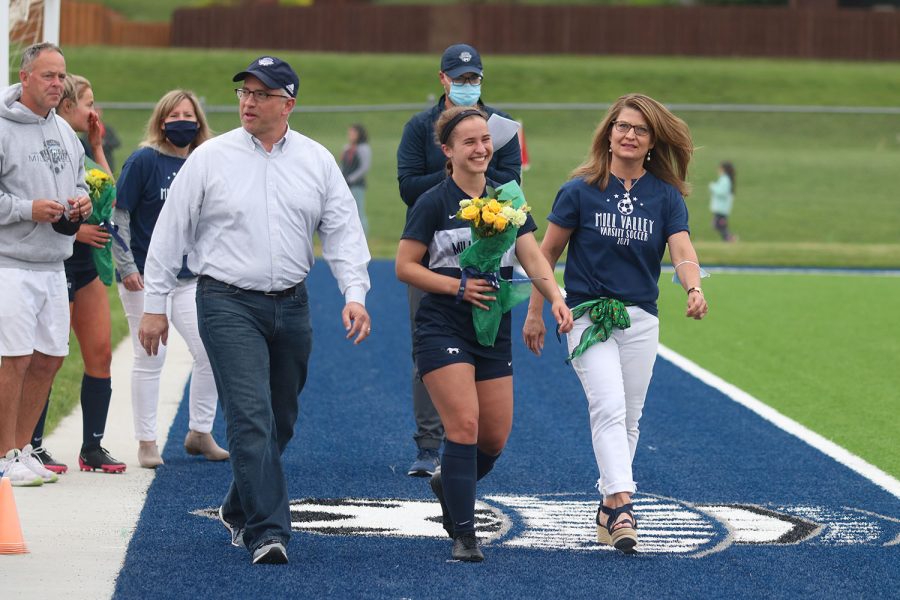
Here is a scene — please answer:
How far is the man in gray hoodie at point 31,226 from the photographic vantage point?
7492mm

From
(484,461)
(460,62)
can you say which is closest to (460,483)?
(484,461)

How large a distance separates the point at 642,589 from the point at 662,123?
2.29 metres

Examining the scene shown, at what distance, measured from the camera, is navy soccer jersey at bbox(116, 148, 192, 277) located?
27.6ft

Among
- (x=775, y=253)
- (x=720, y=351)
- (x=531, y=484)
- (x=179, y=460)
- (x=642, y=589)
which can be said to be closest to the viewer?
(x=642, y=589)

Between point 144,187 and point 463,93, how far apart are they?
188 centimetres

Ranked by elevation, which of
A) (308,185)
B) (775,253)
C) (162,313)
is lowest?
(775,253)

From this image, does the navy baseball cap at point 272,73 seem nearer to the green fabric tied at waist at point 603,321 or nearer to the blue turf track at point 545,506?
the green fabric tied at waist at point 603,321

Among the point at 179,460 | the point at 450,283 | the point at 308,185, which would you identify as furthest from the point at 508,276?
the point at 179,460

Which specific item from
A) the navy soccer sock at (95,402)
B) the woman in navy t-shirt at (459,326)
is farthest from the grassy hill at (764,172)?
the woman in navy t-shirt at (459,326)

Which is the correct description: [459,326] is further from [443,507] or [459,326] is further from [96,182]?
[96,182]

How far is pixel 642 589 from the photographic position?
5852mm

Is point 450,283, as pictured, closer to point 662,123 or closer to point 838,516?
point 662,123

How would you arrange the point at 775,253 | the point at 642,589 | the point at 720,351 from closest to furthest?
the point at 642,589, the point at 720,351, the point at 775,253

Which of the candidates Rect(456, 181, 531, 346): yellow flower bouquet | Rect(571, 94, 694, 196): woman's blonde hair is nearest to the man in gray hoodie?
Rect(456, 181, 531, 346): yellow flower bouquet
